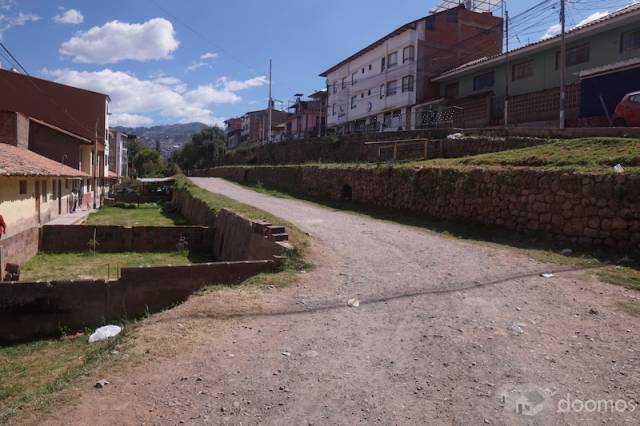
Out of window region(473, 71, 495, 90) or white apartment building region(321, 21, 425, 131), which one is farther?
white apartment building region(321, 21, 425, 131)

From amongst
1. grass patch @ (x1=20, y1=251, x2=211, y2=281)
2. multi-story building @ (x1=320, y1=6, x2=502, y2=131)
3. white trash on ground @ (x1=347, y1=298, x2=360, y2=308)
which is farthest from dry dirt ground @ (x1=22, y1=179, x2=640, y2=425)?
multi-story building @ (x1=320, y1=6, x2=502, y2=131)

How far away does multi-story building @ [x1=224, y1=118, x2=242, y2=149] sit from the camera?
315 ft

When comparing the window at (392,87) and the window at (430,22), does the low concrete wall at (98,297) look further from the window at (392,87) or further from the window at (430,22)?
the window at (430,22)

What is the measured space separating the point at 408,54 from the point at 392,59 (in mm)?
2964

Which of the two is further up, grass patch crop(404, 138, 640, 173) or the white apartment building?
the white apartment building

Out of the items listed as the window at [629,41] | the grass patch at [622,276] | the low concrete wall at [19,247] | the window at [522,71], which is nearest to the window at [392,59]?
the window at [522,71]

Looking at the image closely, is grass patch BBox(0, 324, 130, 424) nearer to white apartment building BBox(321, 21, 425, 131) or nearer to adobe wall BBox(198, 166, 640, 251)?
adobe wall BBox(198, 166, 640, 251)

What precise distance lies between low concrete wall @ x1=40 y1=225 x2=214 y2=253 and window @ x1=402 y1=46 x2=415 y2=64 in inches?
1054

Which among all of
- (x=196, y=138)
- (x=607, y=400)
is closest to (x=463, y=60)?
(x=607, y=400)

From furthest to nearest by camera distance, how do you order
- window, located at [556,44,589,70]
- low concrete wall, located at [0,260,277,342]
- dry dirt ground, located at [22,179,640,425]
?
window, located at [556,44,589,70] → low concrete wall, located at [0,260,277,342] → dry dirt ground, located at [22,179,640,425]

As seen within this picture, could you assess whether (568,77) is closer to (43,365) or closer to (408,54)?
(408,54)

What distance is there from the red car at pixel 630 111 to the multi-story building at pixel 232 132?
78458 millimetres

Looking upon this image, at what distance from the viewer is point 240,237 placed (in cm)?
1331

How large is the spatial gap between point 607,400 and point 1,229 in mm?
15738
